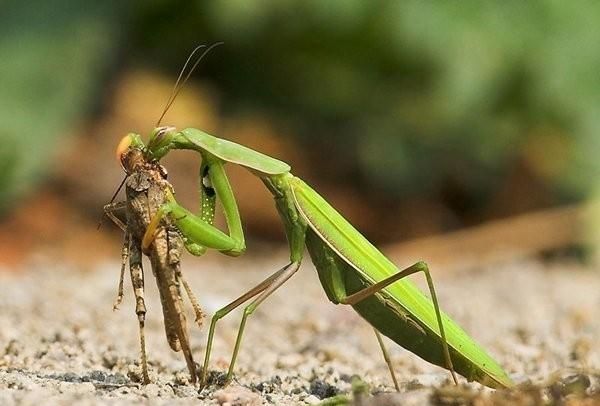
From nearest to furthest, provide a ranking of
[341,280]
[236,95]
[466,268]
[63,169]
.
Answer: [341,280] < [466,268] < [63,169] < [236,95]

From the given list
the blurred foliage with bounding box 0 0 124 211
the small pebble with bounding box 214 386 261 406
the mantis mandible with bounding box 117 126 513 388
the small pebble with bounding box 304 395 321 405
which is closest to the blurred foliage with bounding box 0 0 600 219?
the blurred foliage with bounding box 0 0 124 211

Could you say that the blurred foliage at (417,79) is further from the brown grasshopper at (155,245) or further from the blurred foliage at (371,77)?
the brown grasshopper at (155,245)

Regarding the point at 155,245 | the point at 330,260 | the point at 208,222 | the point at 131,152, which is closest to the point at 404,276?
the point at 330,260

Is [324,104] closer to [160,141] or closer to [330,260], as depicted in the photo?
[330,260]

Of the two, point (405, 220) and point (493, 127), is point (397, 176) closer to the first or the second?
point (405, 220)

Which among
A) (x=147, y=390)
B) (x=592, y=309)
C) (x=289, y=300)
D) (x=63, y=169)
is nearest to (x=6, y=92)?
(x=63, y=169)
